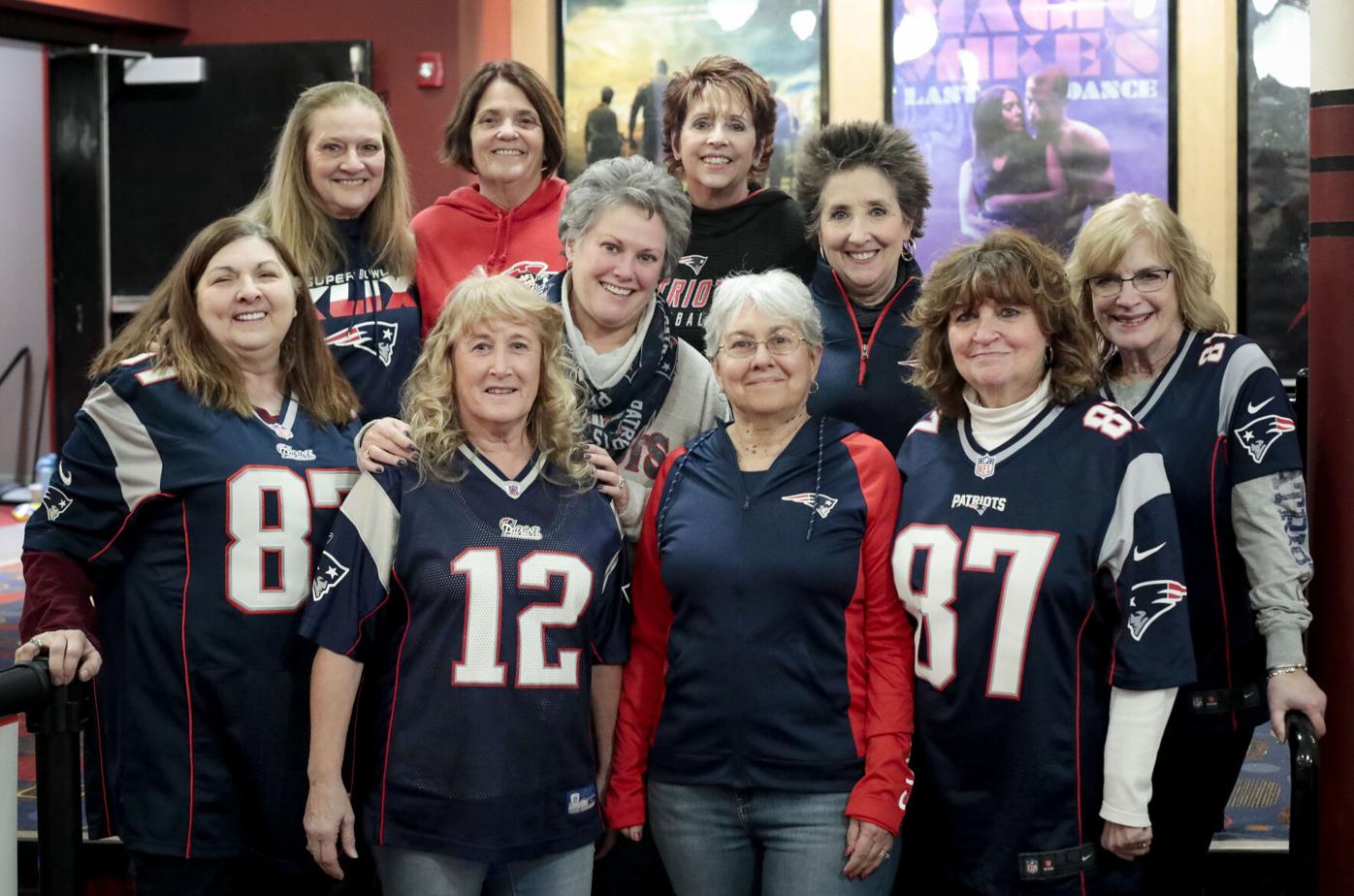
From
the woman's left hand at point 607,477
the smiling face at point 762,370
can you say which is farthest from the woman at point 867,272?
the woman's left hand at point 607,477

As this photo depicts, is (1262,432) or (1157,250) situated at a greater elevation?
(1157,250)

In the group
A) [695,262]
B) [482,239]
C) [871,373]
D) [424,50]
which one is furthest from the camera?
[424,50]

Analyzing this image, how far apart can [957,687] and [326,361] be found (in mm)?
1300

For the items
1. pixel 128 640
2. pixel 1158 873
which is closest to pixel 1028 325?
pixel 1158 873

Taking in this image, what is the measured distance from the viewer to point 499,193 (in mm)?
3178

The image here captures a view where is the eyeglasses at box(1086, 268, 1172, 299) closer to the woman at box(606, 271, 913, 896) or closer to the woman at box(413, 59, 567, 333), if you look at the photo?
the woman at box(606, 271, 913, 896)

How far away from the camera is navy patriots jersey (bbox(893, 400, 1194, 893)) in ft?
7.06

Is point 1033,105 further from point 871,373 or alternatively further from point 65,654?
point 65,654

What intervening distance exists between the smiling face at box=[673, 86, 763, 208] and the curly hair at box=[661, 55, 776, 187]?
2cm

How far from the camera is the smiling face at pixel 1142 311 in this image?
248cm

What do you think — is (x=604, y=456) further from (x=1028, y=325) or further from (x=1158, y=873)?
(x=1158, y=873)

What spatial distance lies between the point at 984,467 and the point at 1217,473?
49cm

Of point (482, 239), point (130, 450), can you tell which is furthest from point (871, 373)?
point (130, 450)

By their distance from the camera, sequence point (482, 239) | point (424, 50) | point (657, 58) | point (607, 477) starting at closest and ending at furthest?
point (607, 477) → point (482, 239) → point (657, 58) → point (424, 50)
